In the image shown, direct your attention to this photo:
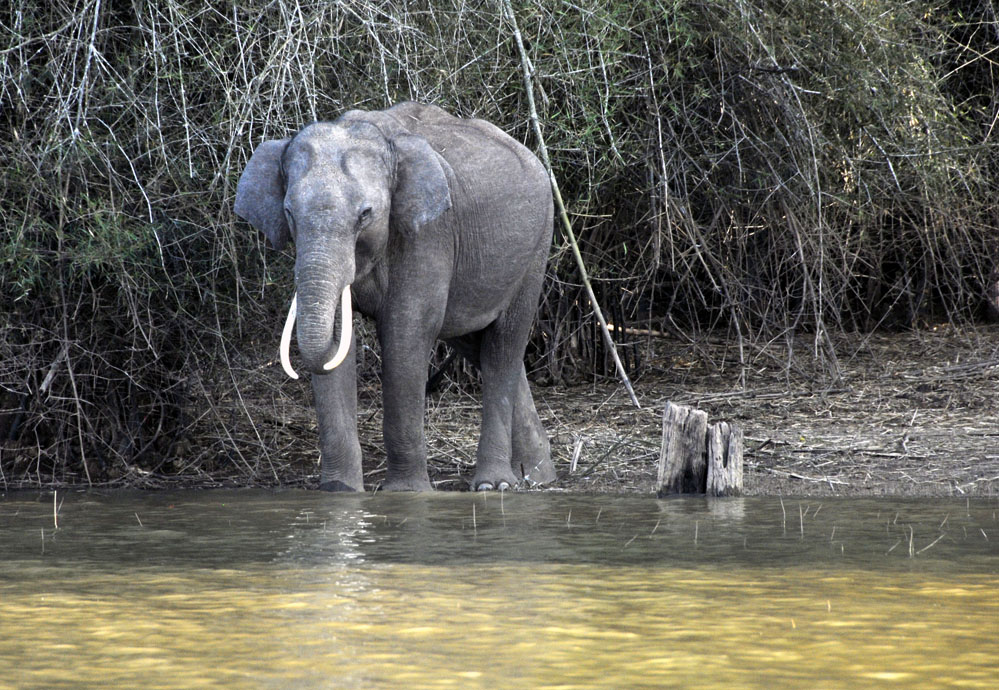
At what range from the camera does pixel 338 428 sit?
23.2 feet

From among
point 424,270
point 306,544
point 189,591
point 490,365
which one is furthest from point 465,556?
point 490,365

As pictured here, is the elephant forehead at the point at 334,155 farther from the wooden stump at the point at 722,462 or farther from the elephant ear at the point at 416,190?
the wooden stump at the point at 722,462

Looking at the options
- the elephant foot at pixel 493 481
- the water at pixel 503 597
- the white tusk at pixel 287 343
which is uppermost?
the white tusk at pixel 287 343

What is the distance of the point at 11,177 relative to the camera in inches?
293

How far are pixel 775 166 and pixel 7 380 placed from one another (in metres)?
5.24

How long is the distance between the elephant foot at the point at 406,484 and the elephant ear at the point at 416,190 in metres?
1.15

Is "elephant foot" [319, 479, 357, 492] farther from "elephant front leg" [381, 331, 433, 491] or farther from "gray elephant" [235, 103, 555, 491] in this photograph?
"elephant front leg" [381, 331, 433, 491]

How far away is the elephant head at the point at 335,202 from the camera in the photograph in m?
6.61

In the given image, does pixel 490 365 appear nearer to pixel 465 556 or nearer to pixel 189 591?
pixel 465 556

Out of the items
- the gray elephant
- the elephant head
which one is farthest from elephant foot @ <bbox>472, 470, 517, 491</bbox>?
the elephant head

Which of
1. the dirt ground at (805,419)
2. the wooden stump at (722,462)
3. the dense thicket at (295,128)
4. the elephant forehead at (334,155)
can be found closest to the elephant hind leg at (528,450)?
the dirt ground at (805,419)

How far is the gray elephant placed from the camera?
6.70 m

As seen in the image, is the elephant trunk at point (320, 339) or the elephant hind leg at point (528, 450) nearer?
the elephant trunk at point (320, 339)

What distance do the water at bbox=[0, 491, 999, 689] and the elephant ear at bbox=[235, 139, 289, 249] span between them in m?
1.40
